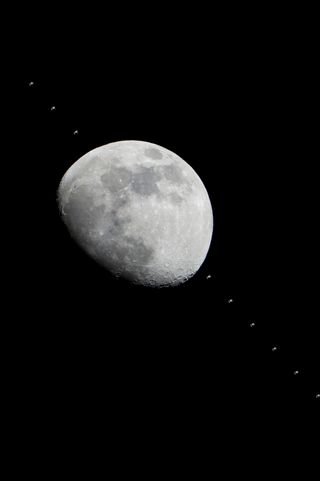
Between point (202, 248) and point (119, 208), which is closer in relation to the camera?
point (119, 208)

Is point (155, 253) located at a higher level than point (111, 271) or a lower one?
higher

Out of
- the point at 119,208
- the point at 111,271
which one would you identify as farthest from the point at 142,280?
the point at 119,208

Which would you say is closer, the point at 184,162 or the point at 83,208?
the point at 83,208

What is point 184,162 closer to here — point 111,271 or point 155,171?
point 155,171

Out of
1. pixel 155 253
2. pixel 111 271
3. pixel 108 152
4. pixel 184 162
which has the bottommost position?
pixel 111 271

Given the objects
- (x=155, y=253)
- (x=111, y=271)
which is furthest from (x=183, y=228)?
(x=111, y=271)

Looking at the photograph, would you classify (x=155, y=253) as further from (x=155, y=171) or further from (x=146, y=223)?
(x=155, y=171)
